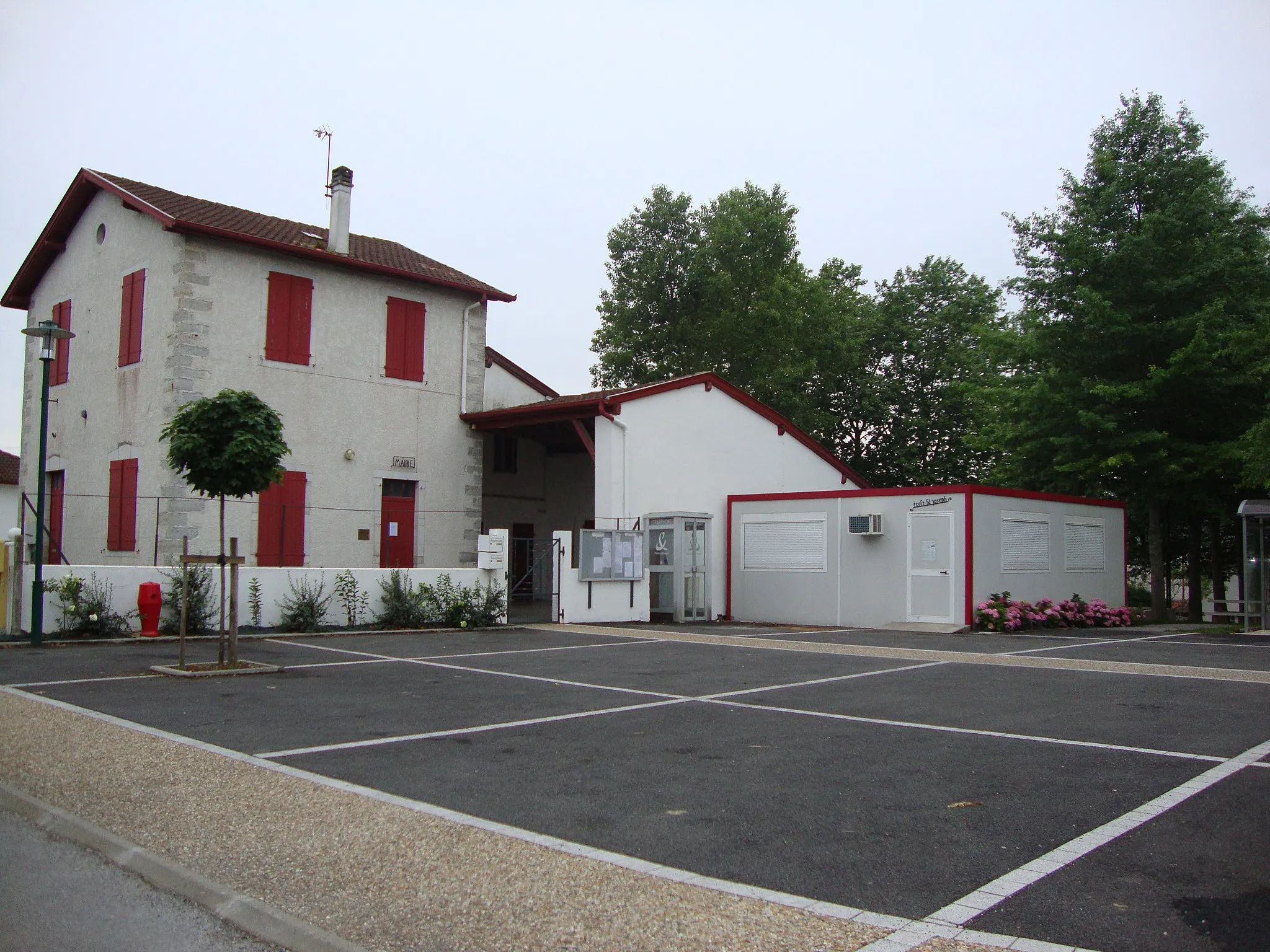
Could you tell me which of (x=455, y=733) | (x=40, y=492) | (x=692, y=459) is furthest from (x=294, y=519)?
(x=455, y=733)

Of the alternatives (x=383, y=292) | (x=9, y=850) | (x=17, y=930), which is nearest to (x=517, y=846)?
(x=17, y=930)

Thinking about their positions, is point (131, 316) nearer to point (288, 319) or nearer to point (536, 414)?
point (288, 319)

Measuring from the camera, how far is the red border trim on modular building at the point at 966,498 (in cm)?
1977

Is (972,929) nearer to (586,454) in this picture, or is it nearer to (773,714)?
(773,714)

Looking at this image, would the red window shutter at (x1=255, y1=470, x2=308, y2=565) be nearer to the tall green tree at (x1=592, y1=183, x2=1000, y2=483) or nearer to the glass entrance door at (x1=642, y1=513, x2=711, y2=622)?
the glass entrance door at (x1=642, y1=513, x2=711, y2=622)

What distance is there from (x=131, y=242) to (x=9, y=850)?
19687mm

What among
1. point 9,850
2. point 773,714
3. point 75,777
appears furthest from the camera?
point 773,714

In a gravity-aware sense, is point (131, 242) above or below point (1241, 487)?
above

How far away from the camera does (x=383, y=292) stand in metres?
23.5

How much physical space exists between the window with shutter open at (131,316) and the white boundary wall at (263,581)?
584cm

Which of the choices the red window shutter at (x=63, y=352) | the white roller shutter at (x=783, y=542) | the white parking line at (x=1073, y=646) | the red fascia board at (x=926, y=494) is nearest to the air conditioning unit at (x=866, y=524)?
the red fascia board at (x=926, y=494)

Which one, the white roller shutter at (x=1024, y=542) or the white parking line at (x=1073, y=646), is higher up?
the white roller shutter at (x=1024, y=542)

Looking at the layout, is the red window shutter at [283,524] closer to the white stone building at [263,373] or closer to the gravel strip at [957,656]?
the white stone building at [263,373]

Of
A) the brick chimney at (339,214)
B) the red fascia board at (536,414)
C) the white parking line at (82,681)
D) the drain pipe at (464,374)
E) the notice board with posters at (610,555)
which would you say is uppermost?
the brick chimney at (339,214)
